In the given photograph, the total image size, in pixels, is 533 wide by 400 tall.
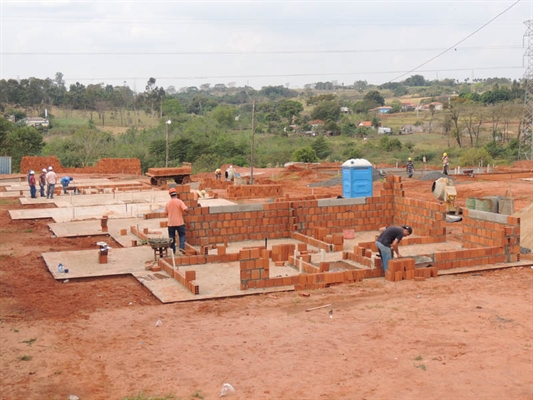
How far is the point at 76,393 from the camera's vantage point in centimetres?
655

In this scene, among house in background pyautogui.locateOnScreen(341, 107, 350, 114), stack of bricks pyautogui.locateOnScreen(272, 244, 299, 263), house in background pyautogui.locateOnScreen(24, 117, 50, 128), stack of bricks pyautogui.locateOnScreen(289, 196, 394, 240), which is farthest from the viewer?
house in background pyautogui.locateOnScreen(341, 107, 350, 114)

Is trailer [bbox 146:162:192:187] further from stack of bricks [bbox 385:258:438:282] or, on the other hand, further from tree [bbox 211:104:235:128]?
tree [bbox 211:104:235:128]

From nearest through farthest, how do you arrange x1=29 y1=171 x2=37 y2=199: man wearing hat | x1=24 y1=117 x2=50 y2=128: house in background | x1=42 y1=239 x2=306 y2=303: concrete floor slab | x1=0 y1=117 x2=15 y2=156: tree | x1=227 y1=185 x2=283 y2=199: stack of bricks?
x1=42 y1=239 x2=306 y2=303: concrete floor slab → x1=29 y1=171 x2=37 y2=199: man wearing hat → x1=227 y1=185 x2=283 y2=199: stack of bricks → x1=0 y1=117 x2=15 y2=156: tree → x1=24 y1=117 x2=50 y2=128: house in background

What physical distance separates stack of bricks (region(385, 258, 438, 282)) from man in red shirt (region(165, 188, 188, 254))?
404 centimetres

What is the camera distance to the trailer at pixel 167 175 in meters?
29.6

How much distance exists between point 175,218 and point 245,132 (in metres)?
44.6

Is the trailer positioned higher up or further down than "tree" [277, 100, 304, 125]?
further down

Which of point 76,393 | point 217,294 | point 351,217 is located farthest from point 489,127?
point 76,393

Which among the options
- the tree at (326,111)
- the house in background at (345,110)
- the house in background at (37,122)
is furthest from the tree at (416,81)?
the house in background at (37,122)

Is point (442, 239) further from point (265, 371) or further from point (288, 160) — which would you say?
point (288, 160)

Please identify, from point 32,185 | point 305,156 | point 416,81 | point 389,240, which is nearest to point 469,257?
point 389,240

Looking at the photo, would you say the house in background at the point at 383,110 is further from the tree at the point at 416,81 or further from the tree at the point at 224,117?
the tree at the point at 416,81

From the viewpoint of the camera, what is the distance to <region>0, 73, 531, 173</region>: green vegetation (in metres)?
44.8

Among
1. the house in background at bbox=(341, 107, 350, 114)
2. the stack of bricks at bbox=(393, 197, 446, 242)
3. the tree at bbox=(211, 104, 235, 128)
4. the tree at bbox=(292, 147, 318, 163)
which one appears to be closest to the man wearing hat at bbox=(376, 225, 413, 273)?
the stack of bricks at bbox=(393, 197, 446, 242)
